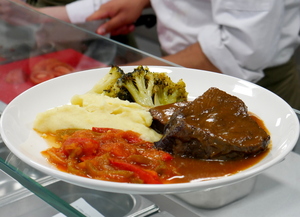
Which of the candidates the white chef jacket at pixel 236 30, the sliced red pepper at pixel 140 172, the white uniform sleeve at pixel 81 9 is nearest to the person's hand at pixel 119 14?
the white uniform sleeve at pixel 81 9

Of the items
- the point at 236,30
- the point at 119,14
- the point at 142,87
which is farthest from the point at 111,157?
the point at 119,14

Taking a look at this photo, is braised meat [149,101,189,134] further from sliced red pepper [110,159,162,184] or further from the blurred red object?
the blurred red object

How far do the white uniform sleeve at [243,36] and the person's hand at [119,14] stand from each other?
0.84m

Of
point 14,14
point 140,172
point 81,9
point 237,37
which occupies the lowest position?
point 81,9

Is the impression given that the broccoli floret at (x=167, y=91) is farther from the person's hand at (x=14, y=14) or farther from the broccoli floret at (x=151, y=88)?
the person's hand at (x=14, y=14)

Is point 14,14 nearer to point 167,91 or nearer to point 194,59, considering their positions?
point 194,59

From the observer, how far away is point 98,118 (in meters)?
1.33

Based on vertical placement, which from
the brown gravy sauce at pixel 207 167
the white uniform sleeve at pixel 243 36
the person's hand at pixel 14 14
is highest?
the brown gravy sauce at pixel 207 167

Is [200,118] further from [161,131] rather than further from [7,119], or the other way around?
[7,119]

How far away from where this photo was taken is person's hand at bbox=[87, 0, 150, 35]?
3.20 m

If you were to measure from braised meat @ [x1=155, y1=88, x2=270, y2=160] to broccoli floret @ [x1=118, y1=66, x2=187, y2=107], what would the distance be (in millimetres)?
222

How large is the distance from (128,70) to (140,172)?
2.24 feet

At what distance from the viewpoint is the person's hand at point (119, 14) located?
3.20 metres

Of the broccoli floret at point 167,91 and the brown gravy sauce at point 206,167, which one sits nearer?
the brown gravy sauce at point 206,167
